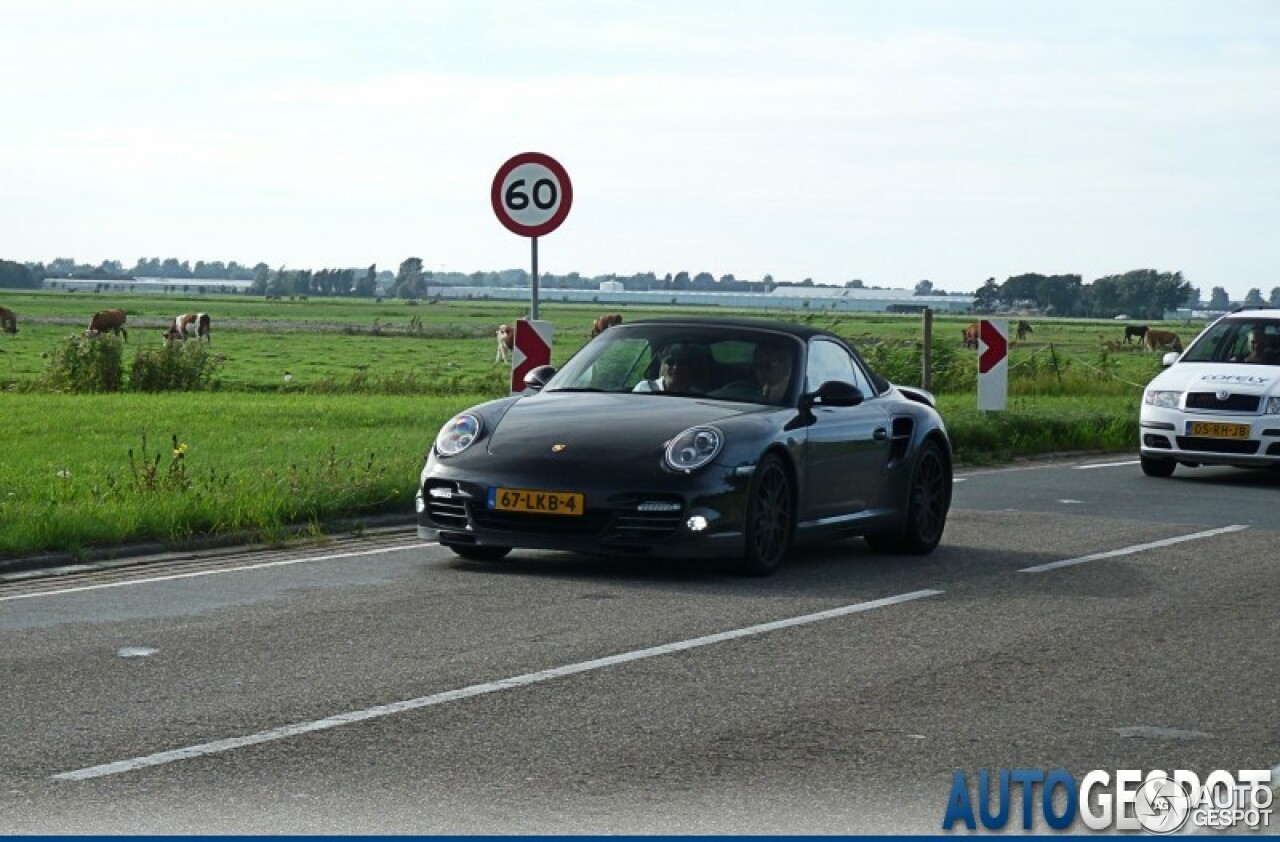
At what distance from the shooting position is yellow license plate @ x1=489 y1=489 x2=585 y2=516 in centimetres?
1187

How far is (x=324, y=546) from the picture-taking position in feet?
45.4

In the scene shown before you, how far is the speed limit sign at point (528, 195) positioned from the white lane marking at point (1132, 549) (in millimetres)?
5366

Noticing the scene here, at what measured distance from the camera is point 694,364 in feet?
43.2

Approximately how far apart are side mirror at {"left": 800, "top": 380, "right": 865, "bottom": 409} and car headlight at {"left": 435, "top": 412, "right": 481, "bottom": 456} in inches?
76.3

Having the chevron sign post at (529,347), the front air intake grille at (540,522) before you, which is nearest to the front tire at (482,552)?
the front air intake grille at (540,522)

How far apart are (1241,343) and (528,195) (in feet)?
26.9

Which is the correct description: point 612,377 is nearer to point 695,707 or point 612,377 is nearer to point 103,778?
point 695,707

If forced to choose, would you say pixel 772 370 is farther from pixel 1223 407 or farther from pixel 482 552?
pixel 1223 407

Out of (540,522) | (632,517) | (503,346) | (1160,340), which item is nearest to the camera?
(632,517)

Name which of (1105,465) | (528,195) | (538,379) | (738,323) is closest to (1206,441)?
(1105,465)

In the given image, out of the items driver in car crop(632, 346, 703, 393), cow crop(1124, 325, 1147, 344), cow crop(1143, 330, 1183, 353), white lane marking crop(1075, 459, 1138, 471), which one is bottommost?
cow crop(1124, 325, 1147, 344)

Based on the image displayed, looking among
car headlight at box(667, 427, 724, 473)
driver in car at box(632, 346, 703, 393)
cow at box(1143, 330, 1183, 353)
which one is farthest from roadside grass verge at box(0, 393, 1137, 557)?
cow at box(1143, 330, 1183, 353)

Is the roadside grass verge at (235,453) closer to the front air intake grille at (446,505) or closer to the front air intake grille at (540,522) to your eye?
the front air intake grille at (446,505)

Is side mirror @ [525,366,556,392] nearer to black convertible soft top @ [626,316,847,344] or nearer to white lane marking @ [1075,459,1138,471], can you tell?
black convertible soft top @ [626,316,847,344]
